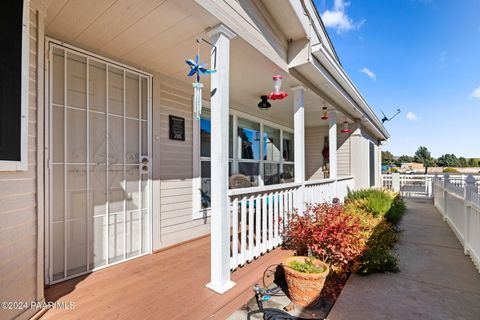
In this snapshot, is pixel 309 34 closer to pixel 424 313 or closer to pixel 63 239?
pixel 424 313

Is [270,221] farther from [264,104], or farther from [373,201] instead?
[373,201]

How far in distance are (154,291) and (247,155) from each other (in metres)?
3.48

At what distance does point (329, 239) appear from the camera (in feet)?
8.48

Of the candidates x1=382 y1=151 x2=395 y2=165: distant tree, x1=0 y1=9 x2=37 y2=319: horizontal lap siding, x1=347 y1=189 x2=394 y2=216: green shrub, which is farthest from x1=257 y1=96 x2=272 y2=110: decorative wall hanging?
x1=382 y1=151 x2=395 y2=165: distant tree

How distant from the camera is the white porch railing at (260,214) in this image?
8.40ft

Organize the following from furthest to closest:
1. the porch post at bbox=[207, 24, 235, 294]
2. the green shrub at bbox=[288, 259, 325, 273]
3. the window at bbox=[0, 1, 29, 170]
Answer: the green shrub at bbox=[288, 259, 325, 273], the porch post at bbox=[207, 24, 235, 294], the window at bbox=[0, 1, 29, 170]

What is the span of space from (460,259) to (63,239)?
16.1ft

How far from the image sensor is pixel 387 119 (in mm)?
11312

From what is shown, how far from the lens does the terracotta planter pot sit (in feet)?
7.16

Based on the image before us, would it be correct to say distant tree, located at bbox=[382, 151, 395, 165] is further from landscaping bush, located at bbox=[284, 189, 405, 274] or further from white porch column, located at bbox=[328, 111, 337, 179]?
landscaping bush, located at bbox=[284, 189, 405, 274]

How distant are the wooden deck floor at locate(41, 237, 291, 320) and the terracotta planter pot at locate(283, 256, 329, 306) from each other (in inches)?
14.0

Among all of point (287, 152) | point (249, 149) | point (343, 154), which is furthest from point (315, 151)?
point (249, 149)

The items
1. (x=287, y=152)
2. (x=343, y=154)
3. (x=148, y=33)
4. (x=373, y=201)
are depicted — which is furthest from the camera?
(x=287, y=152)

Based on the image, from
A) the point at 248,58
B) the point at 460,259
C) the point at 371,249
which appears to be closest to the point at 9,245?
the point at 248,58
